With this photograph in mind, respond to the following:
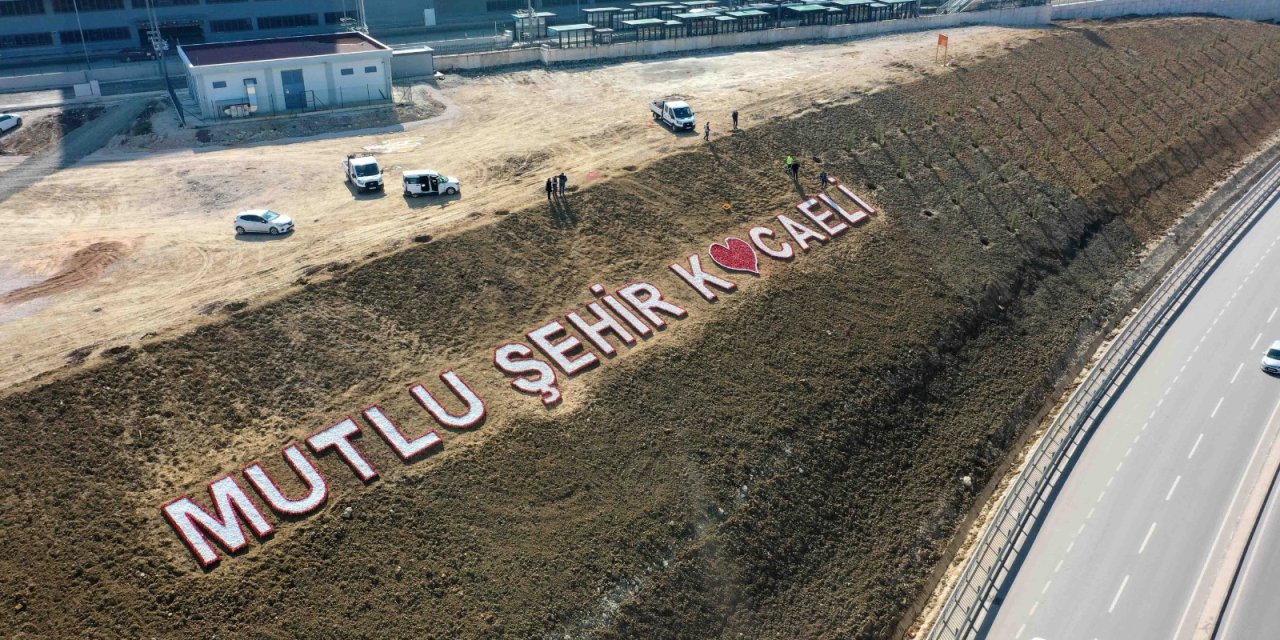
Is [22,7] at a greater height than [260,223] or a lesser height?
greater

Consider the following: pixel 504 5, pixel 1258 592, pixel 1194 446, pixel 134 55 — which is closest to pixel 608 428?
pixel 1258 592

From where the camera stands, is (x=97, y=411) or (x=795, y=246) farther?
(x=795, y=246)

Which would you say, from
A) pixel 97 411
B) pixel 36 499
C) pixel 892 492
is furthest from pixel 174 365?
pixel 892 492

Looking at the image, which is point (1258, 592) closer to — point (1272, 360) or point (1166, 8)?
point (1272, 360)

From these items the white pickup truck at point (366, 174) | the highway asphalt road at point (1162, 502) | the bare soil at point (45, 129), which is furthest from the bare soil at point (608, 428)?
the bare soil at point (45, 129)

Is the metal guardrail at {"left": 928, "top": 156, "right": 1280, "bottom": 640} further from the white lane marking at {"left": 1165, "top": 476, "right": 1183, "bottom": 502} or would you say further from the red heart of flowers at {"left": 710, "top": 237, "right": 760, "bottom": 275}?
the red heart of flowers at {"left": 710, "top": 237, "right": 760, "bottom": 275}

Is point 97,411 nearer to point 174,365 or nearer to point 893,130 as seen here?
point 174,365
